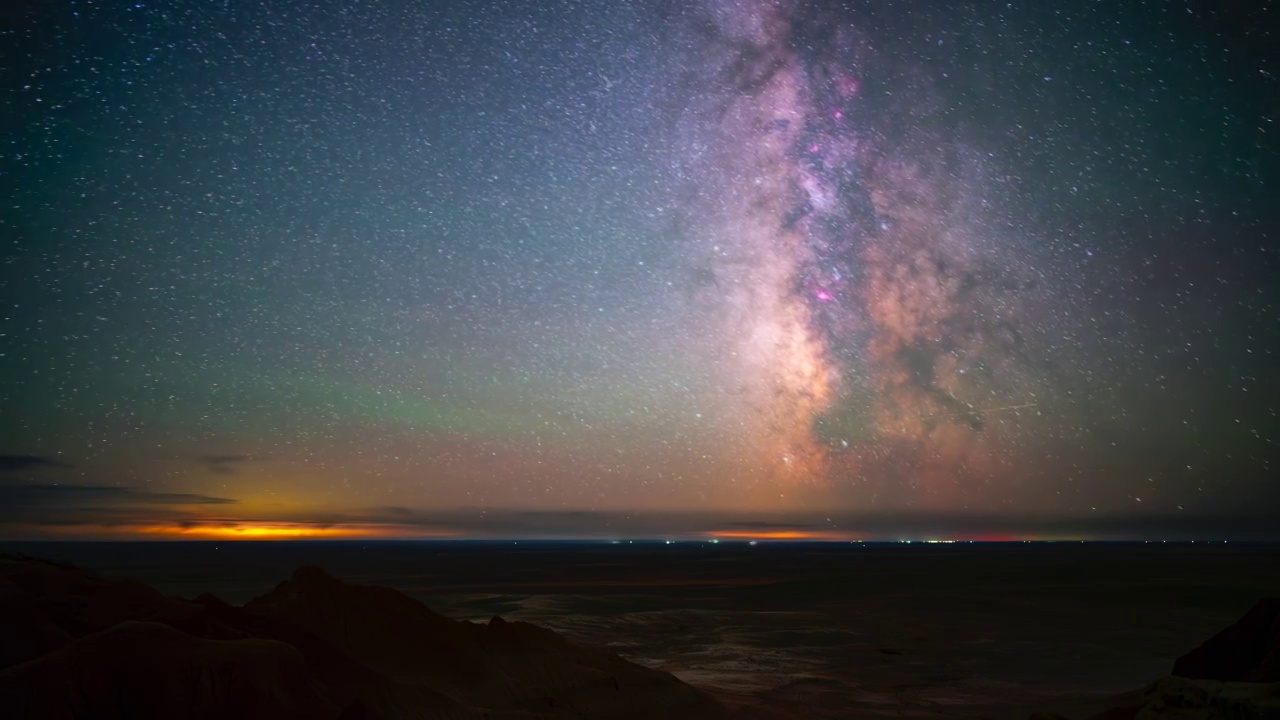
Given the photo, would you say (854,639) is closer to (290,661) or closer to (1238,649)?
(1238,649)

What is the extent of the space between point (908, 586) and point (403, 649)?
54574mm

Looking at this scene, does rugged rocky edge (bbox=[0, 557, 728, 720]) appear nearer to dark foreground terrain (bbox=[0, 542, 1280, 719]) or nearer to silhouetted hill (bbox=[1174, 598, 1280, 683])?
dark foreground terrain (bbox=[0, 542, 1280, 719])

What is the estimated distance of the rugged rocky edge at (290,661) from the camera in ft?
32.6

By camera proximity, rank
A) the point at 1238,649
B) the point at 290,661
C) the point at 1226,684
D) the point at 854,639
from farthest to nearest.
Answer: the point at 854,639
the point at 1238,649
the point at 290,661
the point at 1226,684

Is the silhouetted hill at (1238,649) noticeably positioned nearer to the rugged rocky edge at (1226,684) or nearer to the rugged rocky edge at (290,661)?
the rugged rocky edge at (1226,684)

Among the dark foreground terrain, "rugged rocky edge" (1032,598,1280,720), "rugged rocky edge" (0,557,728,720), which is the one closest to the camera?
"rugged rocky edge" (1032,598,1280,720)

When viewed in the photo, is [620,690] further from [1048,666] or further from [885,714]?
[1048,666]

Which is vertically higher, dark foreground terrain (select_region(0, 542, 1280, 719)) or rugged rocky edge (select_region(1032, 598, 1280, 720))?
rugged rocky edge (select_region(1032, 598, 1280, 720))

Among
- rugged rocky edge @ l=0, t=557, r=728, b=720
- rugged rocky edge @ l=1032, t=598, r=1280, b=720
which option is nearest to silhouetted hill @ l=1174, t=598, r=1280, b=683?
rugged rocky edge @ l=1032, t=598, r=1280, b=720

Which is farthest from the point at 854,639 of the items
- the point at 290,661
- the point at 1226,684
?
the point at 290,661

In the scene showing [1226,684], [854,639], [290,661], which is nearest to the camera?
[1226,684]

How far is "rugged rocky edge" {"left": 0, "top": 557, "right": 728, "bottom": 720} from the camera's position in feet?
32.6

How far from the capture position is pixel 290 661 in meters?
11.2

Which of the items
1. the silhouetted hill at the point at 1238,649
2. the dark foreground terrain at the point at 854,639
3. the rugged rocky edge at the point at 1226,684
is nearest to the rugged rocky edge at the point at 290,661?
the dark foreground terrain at the point at 854,639
